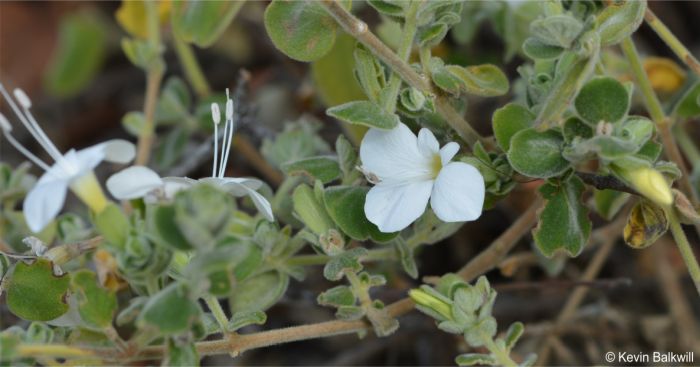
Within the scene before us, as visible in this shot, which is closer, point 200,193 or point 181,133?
point 200,193

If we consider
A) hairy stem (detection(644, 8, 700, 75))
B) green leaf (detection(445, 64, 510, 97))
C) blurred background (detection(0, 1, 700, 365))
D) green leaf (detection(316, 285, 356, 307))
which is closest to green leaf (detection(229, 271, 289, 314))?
green leaf (detection(316, 285, 356, 307))

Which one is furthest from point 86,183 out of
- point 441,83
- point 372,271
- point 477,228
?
point 477,228

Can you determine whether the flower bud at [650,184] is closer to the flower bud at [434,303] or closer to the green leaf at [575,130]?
the green leaf at [575,130]

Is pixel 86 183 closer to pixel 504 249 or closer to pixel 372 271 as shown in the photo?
pixel 504 249

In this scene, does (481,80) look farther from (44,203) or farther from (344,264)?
(44,203)

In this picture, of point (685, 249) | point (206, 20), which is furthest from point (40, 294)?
point (685, 249)

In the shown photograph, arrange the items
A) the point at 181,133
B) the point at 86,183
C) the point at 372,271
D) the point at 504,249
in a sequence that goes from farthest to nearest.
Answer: the point at 181,133, the point at 372,271, the point at 504,249, the point at 86,183

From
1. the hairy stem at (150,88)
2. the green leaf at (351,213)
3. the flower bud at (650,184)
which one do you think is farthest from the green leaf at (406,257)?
the hairy stem at (150,88)
